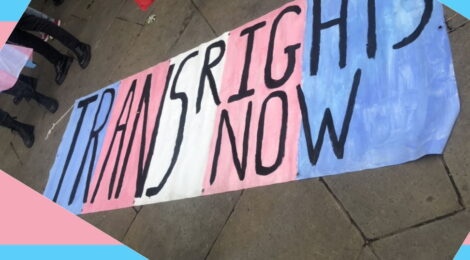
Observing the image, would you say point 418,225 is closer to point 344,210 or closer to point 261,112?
point 344,210

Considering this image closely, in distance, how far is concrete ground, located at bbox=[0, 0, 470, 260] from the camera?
1.53 metres

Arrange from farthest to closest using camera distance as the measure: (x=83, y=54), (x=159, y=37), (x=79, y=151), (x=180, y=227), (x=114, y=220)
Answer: (x=83, y=54)
(x=159, y=37)
(x=79, y=151)
(x=114, y=220)
(x=180, y=227)

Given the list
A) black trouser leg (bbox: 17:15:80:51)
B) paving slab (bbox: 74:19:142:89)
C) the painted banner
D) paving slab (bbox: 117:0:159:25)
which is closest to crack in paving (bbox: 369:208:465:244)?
the painted banner

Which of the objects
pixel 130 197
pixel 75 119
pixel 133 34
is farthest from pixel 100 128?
pixel 133 34

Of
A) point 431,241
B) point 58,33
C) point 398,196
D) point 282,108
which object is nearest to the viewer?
point 431,241

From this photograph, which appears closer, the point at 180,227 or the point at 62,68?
the point at 180,227

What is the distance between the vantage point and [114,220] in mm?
2629

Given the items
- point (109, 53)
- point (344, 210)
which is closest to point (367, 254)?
point (344, 210)

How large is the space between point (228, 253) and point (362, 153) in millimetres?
875

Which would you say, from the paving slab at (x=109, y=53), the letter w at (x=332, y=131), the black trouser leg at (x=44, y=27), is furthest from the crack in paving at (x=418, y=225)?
the black trouser leg at (x=44, y=27)

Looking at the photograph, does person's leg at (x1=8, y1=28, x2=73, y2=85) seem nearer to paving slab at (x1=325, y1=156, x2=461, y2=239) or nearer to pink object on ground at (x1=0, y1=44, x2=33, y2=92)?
pink object on ground at (x1=0, y1=44, x2=33, y2=92)

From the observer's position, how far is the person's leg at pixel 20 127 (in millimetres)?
3863

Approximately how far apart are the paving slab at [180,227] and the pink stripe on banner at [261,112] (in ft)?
0.34

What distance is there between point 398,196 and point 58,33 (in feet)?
10.7
